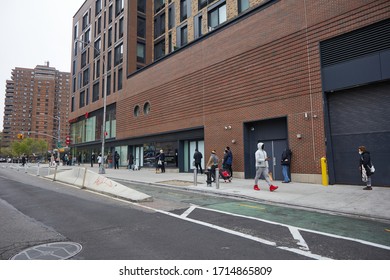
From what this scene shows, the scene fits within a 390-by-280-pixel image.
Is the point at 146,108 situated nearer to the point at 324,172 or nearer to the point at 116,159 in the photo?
the point at 116,159

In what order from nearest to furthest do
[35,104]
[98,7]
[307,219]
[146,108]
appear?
1. [307,219]
2. [146,108]
3. [98,7]
4. [35,104]

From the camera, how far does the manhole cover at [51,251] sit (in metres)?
3.74

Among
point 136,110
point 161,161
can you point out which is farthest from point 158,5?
point 161,161

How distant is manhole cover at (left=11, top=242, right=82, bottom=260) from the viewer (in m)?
3.74

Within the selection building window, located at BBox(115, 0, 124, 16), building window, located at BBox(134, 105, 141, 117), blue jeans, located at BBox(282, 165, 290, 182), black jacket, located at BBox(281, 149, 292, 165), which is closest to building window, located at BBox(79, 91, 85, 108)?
building window, located at BBox(115, 0, 124, 16)

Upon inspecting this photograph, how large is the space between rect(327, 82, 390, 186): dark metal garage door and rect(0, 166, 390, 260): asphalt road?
20.2 ft

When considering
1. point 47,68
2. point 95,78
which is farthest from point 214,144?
point 47,68

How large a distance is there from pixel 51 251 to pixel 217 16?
76.0 ft

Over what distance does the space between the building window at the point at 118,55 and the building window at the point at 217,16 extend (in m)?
13.5

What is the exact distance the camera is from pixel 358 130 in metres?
11.8

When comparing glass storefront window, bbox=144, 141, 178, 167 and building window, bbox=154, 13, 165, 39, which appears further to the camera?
building window, bbox=154, 13, 165, 39

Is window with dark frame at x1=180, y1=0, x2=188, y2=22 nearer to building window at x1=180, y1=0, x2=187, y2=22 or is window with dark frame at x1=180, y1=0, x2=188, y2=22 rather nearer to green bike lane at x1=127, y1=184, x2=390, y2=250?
building window at x1=180, y1=0, x2=187, y2=22
